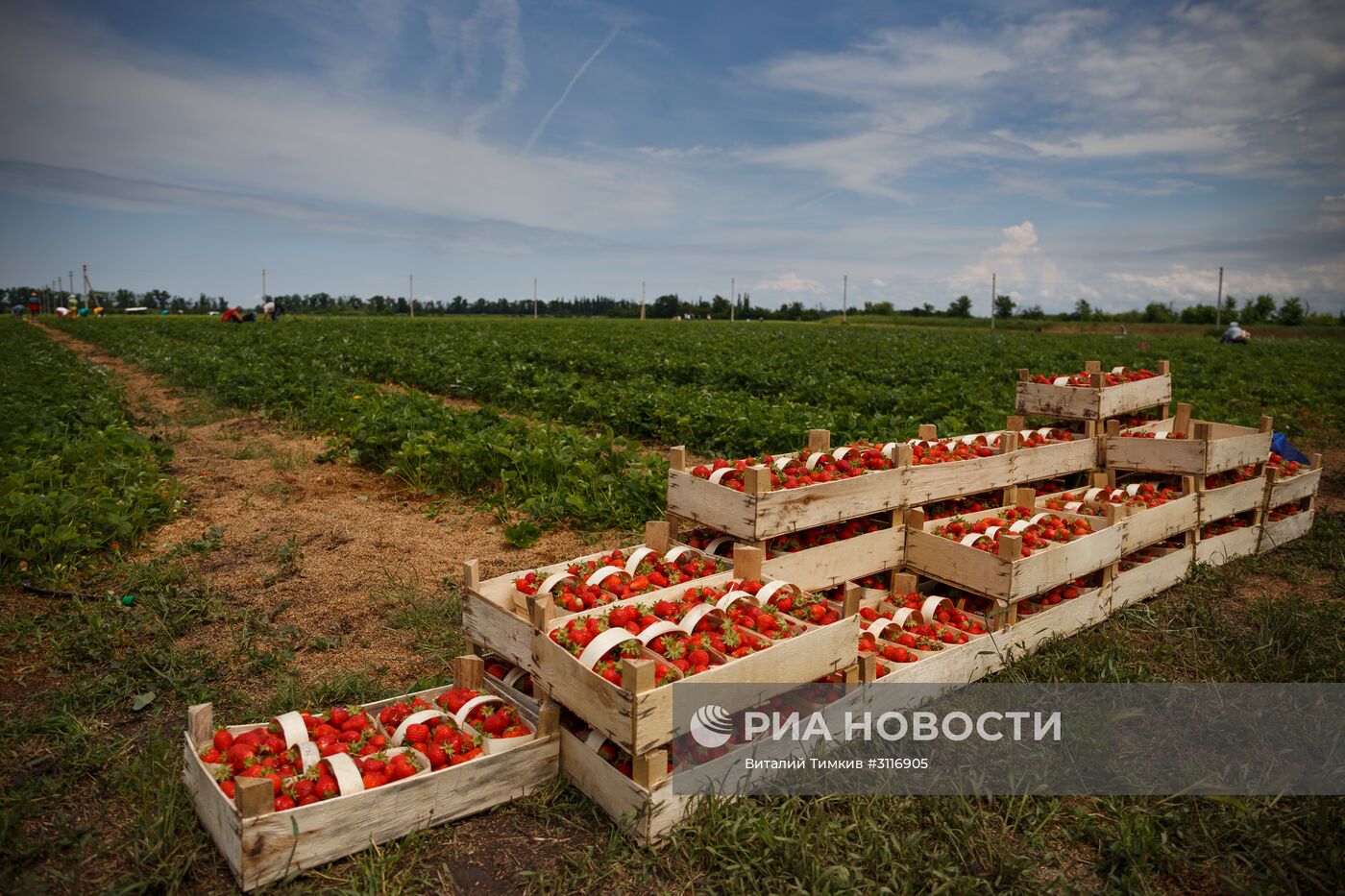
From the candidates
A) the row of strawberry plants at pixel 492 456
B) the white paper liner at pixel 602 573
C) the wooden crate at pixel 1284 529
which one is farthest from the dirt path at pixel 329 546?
the wooden crate at pixel 1284 529

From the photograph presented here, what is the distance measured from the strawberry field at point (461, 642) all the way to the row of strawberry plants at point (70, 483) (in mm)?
38

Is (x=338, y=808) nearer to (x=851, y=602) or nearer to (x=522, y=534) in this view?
(x=851, y=602)

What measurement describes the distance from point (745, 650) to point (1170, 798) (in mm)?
2138

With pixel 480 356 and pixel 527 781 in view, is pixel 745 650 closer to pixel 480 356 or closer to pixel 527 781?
pixel 527 781

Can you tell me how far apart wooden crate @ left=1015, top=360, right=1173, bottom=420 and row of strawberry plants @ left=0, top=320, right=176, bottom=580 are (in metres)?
8.60

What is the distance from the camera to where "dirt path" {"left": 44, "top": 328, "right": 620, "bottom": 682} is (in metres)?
5.64

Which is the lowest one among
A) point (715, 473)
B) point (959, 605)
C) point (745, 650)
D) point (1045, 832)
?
point (1045, 832)

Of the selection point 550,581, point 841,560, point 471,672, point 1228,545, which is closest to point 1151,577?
point 1228,545

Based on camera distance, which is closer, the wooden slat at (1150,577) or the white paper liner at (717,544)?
the white paper liner at (717,544)

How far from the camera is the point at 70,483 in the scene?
793 centimetres

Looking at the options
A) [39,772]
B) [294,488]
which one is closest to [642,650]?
[39,772]

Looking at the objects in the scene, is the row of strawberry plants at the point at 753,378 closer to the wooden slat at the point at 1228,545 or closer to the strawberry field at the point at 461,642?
the strawberry field at the point at 461,642

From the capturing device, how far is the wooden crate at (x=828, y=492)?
16.4 ft

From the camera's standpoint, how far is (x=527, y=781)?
3785 millimetres
